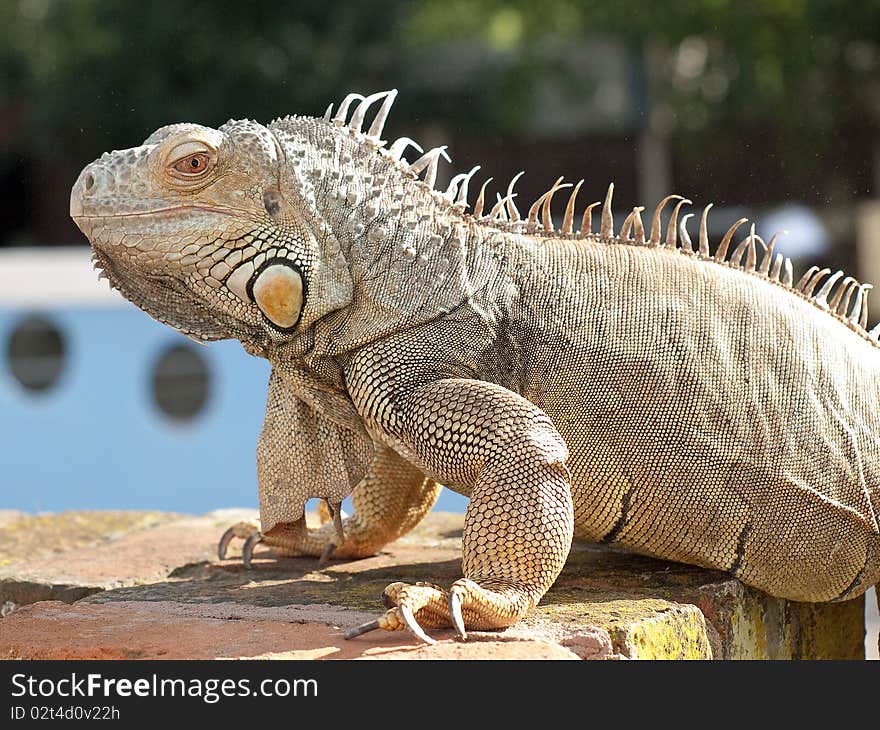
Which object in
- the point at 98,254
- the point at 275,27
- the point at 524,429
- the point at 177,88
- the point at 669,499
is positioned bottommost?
the point at 669,499

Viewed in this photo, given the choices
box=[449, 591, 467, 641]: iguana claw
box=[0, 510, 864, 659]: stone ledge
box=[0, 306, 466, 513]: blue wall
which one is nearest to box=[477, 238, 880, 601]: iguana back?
box=[0, 510, 864, 659]: stone ledge

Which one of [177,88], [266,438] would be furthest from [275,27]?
[266,438]

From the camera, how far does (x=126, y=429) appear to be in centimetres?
820

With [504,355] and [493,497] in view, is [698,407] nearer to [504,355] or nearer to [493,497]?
[504,355]

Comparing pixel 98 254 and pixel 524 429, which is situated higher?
pixel 98 254

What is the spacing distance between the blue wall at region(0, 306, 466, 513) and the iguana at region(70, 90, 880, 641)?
15.8 ft

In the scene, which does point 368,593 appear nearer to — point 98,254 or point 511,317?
point 511,317

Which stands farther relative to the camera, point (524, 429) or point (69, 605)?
point (69, 605)

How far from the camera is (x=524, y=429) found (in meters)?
2.79

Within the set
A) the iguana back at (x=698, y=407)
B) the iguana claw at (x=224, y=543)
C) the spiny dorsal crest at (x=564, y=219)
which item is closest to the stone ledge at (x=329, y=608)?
the iguana claw at (x=224, y=543)

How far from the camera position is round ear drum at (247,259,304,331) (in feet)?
9.59

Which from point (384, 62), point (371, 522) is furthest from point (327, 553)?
point (384, 62)

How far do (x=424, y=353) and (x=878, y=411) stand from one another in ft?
4.37

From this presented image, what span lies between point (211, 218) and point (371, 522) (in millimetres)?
1176
